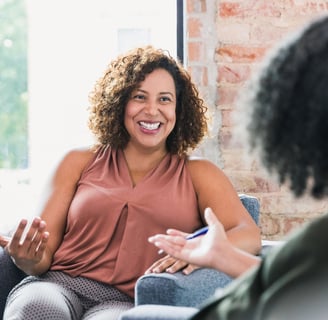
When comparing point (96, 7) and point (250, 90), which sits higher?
point (96, 7)

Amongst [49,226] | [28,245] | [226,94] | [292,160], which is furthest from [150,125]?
[292,160]

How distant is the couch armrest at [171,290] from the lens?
2.14 meters

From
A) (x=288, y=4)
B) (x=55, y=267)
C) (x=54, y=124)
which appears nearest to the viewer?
(x=55, y=267)

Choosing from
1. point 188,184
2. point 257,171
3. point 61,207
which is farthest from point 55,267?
point 257,171

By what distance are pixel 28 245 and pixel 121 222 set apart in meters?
0.30

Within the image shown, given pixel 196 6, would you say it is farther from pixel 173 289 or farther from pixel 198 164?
pixel 173 289

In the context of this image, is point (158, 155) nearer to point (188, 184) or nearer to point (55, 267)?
point (188, 184)

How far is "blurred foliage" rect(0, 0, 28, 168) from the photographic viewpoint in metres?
3.59

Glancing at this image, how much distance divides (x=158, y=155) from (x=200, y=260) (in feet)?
3.76

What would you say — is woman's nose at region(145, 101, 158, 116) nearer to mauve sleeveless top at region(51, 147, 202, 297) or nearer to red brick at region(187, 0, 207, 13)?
mauve sleeveless top at region(51, 147, 202, 297)

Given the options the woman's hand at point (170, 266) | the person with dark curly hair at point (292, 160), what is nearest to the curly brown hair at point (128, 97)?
the woman's hand at point (170, 266)

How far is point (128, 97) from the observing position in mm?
2707

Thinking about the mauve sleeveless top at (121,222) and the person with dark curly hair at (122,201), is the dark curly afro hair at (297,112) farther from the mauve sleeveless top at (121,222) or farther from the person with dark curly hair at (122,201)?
the mauve sleeveless top at (121,222)

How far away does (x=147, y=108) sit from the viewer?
266 cm
